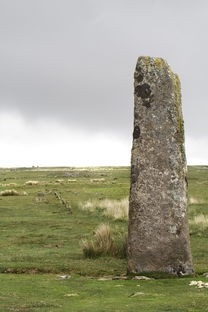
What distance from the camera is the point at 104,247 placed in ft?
63.8

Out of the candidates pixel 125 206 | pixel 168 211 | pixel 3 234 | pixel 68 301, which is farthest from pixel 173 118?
pixel 125 206

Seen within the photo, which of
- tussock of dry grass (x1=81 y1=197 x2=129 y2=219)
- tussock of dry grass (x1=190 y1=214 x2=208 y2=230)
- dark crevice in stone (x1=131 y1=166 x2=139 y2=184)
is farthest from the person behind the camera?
tussock of dry grass (x1=81 y1=197 x2=129 y2=219)

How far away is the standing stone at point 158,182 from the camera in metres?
15.6

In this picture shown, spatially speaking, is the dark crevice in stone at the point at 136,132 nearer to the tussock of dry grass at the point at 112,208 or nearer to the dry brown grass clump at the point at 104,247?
the dry brown grass clump at the point at 104,247

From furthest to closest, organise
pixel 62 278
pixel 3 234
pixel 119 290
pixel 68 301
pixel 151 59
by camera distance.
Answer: pixel 3 234, pixel 151 59, pixel 62 278, pixel 119 290, pixel 68 301

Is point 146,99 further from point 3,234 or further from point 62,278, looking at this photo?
point 3,234

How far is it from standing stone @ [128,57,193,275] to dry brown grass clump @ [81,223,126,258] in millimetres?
3276

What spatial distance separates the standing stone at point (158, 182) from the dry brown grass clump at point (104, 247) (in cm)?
328

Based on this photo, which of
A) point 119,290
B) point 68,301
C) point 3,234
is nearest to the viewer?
point 68,301

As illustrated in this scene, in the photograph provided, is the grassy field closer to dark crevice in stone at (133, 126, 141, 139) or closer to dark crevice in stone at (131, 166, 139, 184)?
dark crevice in stone at (131, 166, 139, 184)

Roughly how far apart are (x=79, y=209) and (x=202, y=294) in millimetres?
25656

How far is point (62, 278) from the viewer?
15320mm

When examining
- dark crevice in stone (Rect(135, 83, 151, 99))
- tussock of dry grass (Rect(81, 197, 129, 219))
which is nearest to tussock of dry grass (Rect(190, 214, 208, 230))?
tussock of dry grass (Rect(81, 197, 129, 219))

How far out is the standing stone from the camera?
51.0 feet
